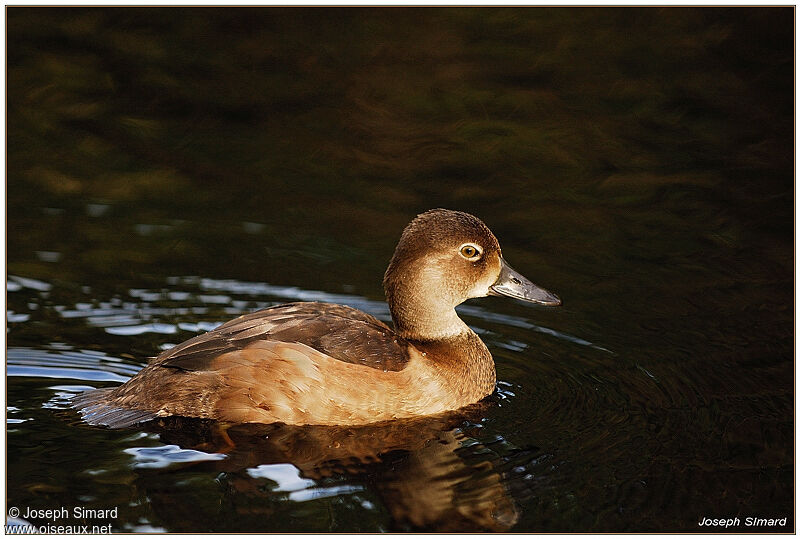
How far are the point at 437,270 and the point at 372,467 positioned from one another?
1.67 m

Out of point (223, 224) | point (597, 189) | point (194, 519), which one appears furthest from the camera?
point (597, 189)

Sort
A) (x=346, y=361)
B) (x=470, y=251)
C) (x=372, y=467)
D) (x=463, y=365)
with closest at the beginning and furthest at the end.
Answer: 1. (x=372, y=467)
2. (x=346, y=361)
3. (x=463, y=365)
4. (x=470, y=251)

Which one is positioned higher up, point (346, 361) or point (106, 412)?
point (346, 361)

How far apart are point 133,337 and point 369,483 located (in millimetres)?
2792

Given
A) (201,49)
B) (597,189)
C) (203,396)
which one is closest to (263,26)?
(201,49)

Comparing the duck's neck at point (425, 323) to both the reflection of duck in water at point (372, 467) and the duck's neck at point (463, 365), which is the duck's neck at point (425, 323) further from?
the reflection of duck in water at point (372, 467)

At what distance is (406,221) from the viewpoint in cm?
995

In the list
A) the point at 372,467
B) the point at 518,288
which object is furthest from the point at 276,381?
the point at 518,288

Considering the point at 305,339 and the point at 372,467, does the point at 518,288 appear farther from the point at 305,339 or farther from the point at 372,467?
the point at 372,467

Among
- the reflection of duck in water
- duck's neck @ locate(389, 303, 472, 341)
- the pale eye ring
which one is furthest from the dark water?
the pale eye ring

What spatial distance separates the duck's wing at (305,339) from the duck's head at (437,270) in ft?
1.15

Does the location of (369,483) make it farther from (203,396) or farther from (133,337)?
(133,337)

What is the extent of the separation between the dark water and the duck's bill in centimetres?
49

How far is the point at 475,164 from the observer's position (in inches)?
450
